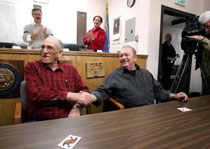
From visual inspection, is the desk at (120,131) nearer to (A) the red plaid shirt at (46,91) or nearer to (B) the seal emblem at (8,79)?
(A) the red plaid shirt at (46,91)

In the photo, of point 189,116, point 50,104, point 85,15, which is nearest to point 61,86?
point 50,104

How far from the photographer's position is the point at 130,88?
1.57 meters

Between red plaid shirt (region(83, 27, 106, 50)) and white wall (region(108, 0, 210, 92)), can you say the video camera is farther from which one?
red plaid shirt (region(83, 27, 106, 50))

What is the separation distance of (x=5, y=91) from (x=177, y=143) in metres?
1.74

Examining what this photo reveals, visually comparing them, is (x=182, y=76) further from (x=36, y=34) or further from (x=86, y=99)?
(x=36, y=34)

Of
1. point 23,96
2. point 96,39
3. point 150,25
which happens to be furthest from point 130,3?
point 23,96

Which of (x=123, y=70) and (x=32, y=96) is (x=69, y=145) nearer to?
(x=32, y=96)

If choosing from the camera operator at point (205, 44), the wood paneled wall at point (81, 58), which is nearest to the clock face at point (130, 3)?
the wood paneled wall at point (81, 58)

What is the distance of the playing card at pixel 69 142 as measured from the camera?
1.92 feet

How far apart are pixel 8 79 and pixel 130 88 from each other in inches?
52.2

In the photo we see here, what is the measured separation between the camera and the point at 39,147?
56 cm

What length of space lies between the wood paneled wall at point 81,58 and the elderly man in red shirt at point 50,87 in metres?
0.42

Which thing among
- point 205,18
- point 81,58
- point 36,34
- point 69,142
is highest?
point 205,18

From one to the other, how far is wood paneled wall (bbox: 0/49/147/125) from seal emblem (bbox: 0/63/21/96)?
0.33ft
